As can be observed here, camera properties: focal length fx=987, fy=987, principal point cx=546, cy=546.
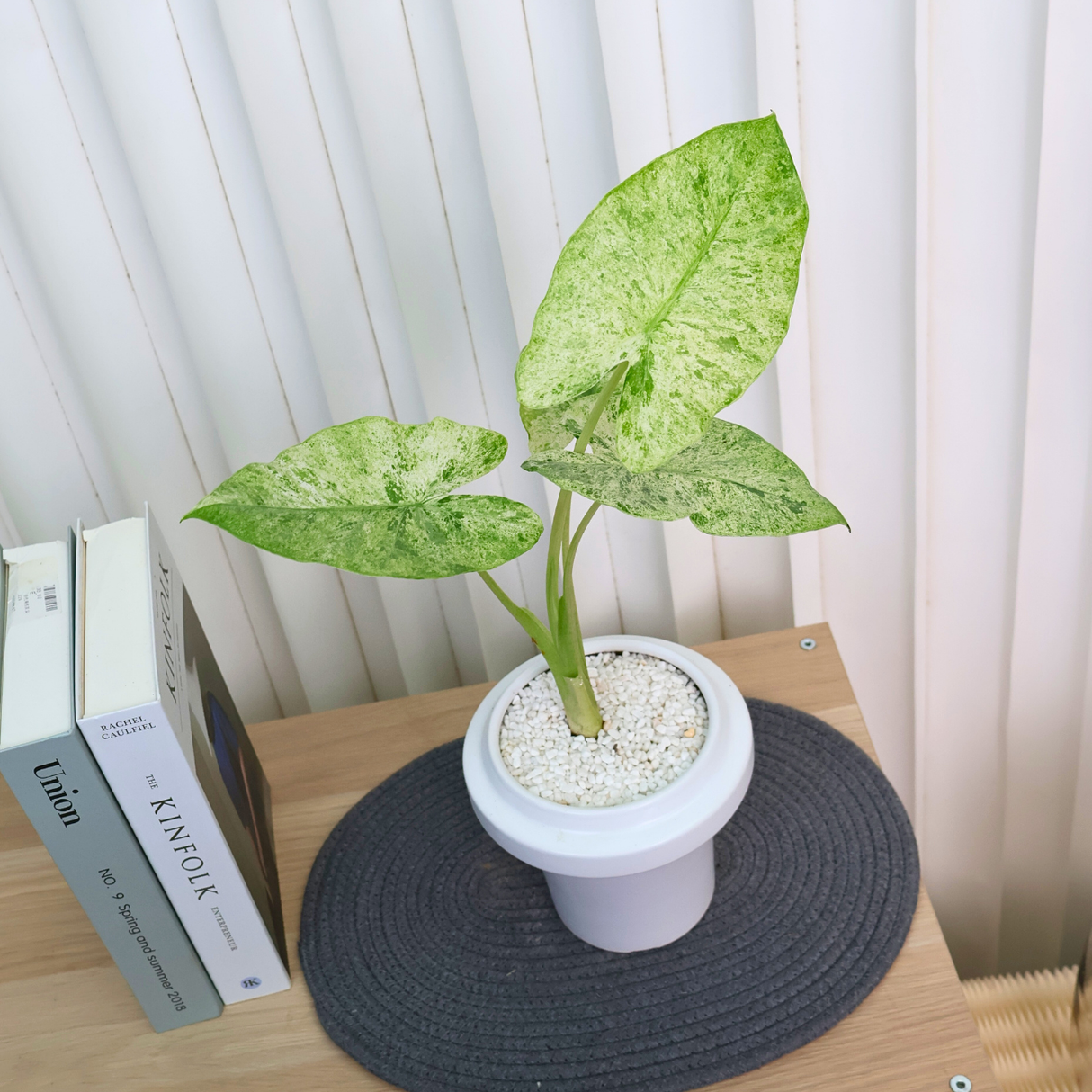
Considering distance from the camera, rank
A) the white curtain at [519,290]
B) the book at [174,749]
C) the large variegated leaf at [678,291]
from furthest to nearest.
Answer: the white curtain at [519,290], the book at [174,749], the large variegated leaf at [678,291]

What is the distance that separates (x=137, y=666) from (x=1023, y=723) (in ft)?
2.78

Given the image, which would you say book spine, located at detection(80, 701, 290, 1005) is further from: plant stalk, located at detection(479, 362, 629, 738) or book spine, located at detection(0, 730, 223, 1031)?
plant stalk, located at detection(479, 362, 629, 738)

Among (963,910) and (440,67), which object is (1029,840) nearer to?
(963,910)

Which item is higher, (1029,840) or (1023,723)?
(1023,723)

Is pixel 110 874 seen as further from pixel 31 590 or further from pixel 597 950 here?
pixel 597 950

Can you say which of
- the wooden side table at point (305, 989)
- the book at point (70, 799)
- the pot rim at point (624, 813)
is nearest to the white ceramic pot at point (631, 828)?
the pot rim at point (624, 813)

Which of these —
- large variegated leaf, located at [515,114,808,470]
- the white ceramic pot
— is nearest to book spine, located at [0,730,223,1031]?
the white ceramic pot

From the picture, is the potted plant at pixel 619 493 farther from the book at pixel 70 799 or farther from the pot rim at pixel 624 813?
the book at pixel 70 799

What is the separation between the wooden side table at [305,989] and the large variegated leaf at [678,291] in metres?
0.41

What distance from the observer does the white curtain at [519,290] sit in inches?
27.3

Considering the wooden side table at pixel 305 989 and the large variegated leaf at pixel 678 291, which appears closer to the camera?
the large variegated leaf at pixel 678 291

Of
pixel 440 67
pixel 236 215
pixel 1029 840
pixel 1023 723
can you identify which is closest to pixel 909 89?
pixel 440 67

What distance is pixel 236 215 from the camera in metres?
0.76

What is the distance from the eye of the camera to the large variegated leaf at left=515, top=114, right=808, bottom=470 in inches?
17.5
